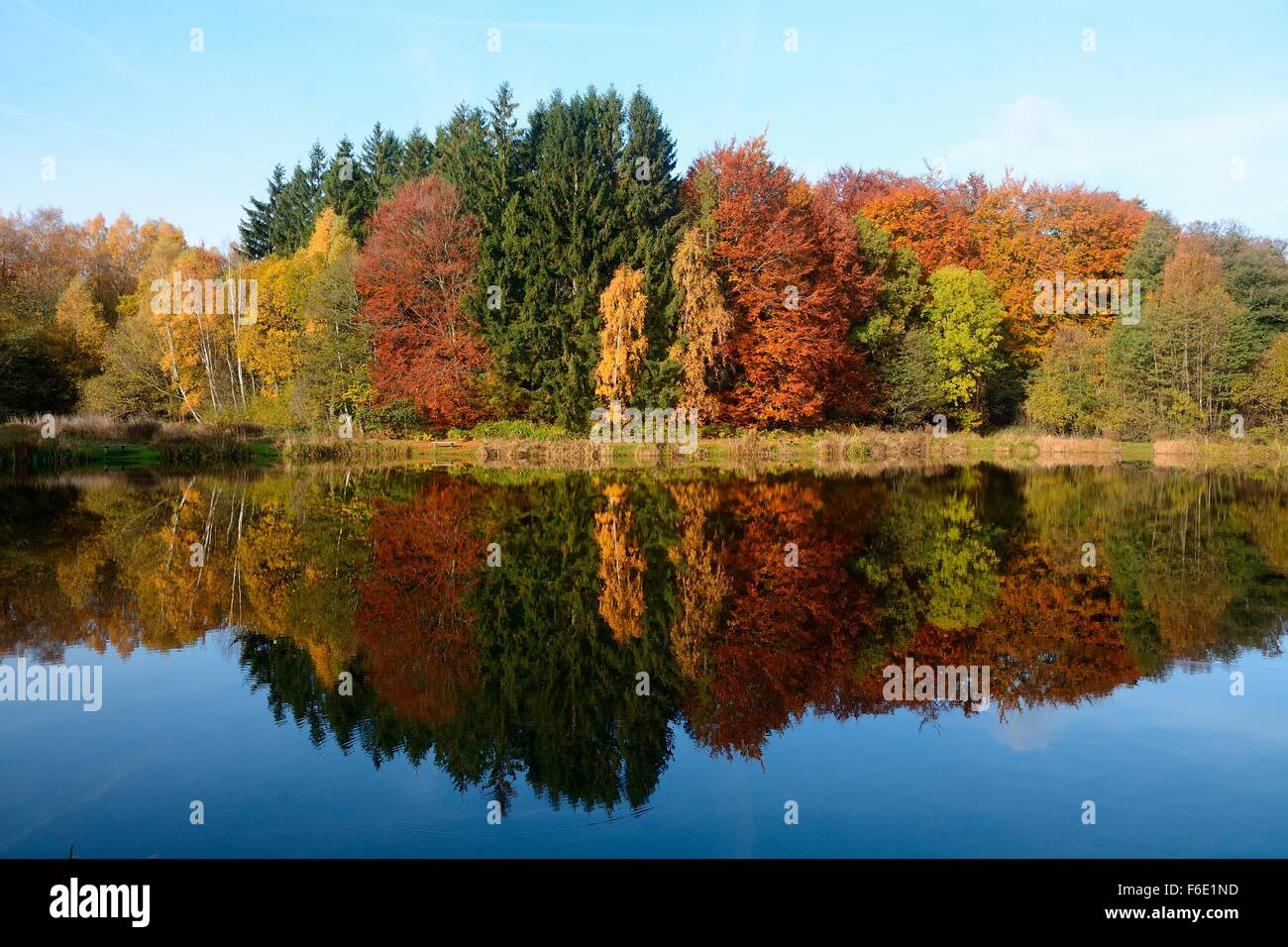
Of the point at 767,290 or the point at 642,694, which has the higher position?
the point at 767,290

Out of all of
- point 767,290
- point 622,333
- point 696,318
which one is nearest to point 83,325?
point 622,333

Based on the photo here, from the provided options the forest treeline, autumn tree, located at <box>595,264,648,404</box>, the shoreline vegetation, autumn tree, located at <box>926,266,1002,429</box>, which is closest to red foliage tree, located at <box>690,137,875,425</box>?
the forest treeline

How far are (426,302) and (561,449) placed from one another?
9587 millimetres

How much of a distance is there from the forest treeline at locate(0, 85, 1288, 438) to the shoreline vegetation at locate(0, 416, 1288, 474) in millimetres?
1636

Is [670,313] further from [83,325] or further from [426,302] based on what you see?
[83,325]

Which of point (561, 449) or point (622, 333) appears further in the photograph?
point (622, 333)

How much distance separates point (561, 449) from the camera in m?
33.8

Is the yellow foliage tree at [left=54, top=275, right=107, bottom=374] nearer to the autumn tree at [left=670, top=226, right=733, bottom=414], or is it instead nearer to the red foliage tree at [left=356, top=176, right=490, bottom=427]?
the red foliage tree at [left=356, top=176, right=490, bottom=427]

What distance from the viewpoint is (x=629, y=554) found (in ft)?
42.3

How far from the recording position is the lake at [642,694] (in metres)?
4.83

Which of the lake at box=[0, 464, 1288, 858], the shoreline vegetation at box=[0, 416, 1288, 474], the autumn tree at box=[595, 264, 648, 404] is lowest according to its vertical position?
the lake at box=[0, 464, 1288, 858]

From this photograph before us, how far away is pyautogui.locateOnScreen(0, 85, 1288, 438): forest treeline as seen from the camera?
36125 millimetres
